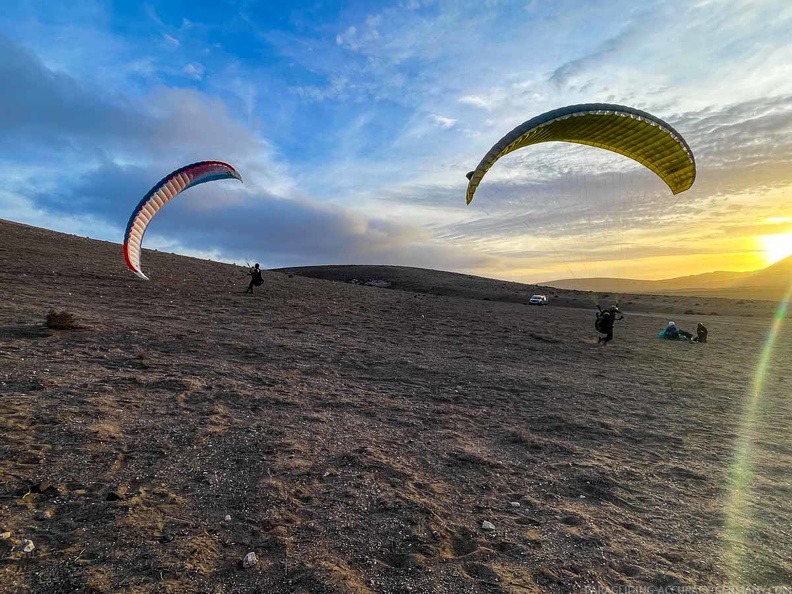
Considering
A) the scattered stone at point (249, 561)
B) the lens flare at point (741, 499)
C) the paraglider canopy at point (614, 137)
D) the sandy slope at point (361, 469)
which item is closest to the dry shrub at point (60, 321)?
the sandy slope at point (361, 469)

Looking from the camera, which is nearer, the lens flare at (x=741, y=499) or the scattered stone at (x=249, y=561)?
the scattered stone at (x=249, y=561)

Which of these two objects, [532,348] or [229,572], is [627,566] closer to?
[229,572]

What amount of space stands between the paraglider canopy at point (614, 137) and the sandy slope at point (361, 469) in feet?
18.8

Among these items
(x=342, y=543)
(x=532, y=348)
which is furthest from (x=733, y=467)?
(x=532, y=348)

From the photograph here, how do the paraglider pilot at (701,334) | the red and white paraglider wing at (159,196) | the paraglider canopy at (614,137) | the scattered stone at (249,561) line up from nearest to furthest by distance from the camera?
the scattered stone at (249,561), the paraglider canopy at (614,137), the red and white paraglider wing at (159,196), the paraglider pilot at (701,334)

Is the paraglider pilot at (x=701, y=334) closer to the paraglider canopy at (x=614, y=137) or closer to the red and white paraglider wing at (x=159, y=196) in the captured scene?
the paraglider canopy at (x=614, y=137)

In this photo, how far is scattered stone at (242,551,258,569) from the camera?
3.81 meters

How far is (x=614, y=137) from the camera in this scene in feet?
39.5

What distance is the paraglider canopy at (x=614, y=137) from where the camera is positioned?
10.2m

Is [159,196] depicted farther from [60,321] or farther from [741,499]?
[741,499]

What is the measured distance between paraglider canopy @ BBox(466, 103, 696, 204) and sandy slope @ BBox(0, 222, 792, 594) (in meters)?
5.72

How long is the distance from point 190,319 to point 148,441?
10.8m

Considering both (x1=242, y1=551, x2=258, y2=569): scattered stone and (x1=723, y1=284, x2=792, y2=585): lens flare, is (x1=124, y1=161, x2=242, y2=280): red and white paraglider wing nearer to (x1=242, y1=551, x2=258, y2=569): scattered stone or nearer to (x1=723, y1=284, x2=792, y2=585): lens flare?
(x1=242, y1=551, x2=258, y2=569): scattered stone

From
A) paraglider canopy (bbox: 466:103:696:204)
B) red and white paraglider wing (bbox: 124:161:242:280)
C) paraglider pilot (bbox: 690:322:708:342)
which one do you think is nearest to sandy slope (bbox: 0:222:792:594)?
red and white paraglider wing (bbox: 124:161:242:280)
